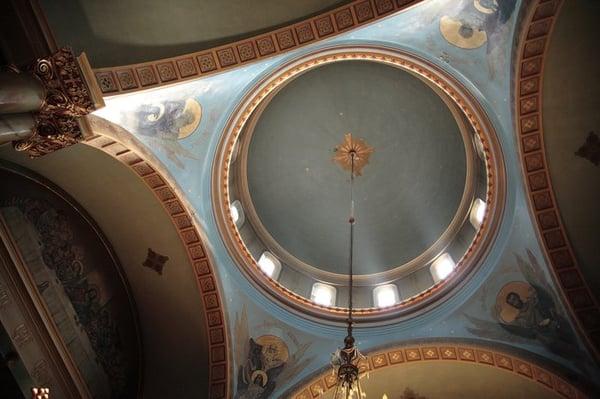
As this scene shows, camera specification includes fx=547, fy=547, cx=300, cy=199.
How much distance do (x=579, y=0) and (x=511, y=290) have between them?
585 centimetres

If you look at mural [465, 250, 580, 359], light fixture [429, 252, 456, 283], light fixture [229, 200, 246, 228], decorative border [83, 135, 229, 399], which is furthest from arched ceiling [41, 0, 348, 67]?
light fixture [429, 252, 456, 283]

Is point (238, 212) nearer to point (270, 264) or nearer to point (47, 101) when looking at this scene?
point (270, 264)

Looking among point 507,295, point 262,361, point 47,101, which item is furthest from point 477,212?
point 47,101

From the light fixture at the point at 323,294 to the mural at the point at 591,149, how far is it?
6.72 metres

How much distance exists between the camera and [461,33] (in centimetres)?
984

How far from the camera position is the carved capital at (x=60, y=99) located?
753 centimetres

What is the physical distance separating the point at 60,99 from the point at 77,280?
15.6 ft

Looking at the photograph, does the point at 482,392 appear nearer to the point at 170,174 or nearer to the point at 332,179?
the point at 332,179

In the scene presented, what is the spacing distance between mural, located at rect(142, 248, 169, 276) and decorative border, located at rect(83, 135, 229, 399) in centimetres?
66

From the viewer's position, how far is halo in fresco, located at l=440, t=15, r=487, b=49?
31.7 ft

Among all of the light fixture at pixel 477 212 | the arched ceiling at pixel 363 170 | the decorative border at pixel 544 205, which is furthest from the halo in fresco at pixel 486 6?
the light fixture at pixel 477 212

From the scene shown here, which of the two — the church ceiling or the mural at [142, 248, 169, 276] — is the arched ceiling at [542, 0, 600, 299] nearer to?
the church ceiling

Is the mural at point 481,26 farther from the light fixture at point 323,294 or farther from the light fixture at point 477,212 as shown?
the light fixture at point 323,294

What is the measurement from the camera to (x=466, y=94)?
1080cm
